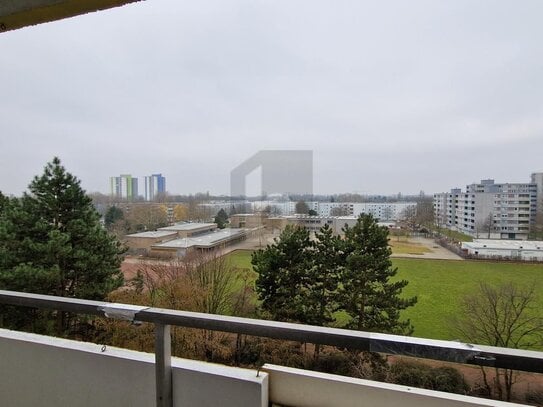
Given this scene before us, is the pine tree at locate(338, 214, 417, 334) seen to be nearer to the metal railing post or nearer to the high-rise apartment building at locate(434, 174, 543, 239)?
the high-rise apartment building at locate(434, 174, 543, 239)

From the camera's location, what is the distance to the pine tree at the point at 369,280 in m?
6.04

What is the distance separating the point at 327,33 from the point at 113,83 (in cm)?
485

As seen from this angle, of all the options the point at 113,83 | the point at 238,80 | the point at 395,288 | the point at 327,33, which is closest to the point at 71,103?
the point at 113,83

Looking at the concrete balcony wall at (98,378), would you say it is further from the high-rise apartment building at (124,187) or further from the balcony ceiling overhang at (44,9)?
the high-rise apartment building at (124,187)

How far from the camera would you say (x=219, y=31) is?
190 inches

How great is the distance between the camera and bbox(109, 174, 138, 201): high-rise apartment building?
15.3 feet

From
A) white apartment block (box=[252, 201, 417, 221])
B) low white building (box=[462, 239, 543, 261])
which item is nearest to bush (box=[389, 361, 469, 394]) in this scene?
white apartment block (box=[252, 201, 417, 221])

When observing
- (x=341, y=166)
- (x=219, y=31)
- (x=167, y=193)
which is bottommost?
(x=167, y=193)

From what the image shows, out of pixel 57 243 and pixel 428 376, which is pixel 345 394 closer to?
pixel 428 376

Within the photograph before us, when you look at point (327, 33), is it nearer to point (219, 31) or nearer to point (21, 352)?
point (219, 31)

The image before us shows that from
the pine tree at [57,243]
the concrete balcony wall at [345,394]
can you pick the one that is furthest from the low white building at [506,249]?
the pine tree at [57,243]

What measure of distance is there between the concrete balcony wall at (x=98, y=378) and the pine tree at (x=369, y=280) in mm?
5560

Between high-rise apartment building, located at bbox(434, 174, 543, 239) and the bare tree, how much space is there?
1724 millimetres

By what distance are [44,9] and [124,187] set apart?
451cm
